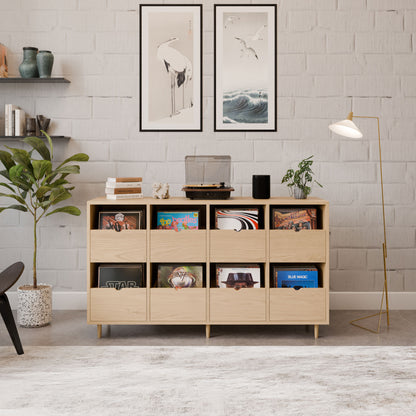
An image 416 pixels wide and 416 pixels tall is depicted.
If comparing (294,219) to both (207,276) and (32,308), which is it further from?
(32,308)

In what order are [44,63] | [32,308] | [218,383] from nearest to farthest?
[218,383], [32,308], [44,63]

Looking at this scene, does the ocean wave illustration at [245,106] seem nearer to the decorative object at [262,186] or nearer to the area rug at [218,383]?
the decorative object at [262,186]

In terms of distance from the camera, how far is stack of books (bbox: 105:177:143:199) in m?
2.97

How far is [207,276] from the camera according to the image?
292cm

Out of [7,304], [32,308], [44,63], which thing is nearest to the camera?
[7,304]

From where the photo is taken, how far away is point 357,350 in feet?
5.30

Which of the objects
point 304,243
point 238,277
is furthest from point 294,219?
point 238,277

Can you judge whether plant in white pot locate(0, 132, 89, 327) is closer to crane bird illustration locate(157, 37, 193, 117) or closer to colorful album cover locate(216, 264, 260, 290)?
crane bird illustration locate(157, 37, 193, 117)

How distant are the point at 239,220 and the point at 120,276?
0.78 m

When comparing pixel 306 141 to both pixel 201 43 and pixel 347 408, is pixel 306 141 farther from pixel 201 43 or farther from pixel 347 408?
pixel 347 408

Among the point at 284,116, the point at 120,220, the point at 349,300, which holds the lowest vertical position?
the point at 349,300

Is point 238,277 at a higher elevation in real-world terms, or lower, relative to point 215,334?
higher

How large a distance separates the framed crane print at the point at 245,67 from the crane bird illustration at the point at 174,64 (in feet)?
0.68

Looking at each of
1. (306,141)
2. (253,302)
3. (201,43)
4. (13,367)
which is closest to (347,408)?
(13,367)
